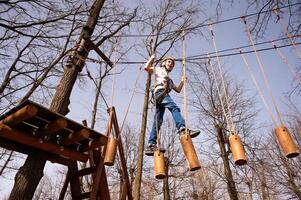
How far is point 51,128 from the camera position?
11.7 feet

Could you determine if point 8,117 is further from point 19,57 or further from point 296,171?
point 296,171

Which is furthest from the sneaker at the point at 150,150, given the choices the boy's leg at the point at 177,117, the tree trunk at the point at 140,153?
the tree trunk at the point at 140,153

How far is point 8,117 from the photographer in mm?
3361

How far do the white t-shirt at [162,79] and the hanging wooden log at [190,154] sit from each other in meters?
1.46

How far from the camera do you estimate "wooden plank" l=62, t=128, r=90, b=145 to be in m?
3.71

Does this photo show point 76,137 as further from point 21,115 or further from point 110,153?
point 21,115

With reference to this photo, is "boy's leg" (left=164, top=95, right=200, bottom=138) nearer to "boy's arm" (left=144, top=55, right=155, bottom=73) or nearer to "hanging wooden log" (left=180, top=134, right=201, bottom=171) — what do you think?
"hanging wooden log" (left=180, top=134, right=201, bottom=171)

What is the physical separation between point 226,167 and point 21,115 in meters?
9.44

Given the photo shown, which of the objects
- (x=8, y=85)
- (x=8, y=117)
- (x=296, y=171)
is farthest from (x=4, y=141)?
(x=296, y=171)

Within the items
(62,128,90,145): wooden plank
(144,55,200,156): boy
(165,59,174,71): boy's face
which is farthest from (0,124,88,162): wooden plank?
(165,59,174,71): boy's face

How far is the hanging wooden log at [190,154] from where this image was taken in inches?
134

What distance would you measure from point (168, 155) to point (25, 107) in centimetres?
1202

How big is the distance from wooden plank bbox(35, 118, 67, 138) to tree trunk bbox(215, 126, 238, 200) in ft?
27.7

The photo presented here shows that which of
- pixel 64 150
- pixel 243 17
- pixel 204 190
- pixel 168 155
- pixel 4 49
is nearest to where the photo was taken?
pixel 64 150
